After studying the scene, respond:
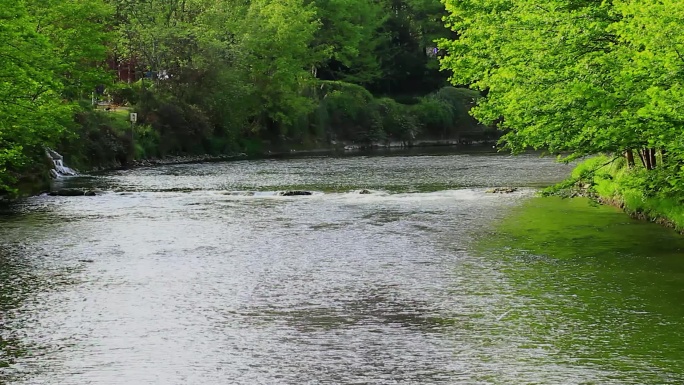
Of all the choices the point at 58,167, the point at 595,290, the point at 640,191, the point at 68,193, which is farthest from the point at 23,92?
the point at 595,290

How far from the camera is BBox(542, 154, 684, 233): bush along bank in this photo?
29.1 m

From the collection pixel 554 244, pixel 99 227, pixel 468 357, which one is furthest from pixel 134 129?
pixel 468 357

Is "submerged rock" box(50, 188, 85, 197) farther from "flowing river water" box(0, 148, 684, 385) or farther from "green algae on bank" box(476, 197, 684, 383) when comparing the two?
"green algae on bank" box(476, 197, 684, 383)

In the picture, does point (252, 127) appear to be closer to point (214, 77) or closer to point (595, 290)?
point (214, 77)

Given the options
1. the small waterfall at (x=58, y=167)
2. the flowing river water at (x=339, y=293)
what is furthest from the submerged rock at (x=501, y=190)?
the small waterfall at (x=58, y=167)

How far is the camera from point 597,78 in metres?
25.6

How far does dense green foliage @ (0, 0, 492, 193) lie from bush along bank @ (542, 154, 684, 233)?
21272mm

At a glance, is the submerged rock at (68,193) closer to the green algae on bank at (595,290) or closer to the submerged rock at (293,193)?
the submerged rock at (293,193)

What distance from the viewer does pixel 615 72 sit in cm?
2522

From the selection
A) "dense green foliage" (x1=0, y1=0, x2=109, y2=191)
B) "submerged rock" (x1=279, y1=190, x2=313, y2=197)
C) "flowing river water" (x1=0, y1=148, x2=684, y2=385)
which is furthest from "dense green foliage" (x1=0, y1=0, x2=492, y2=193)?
"submerged rock" (x1=279, y1=190, x2=313, y2=197)

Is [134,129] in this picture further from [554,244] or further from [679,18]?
[679,18]

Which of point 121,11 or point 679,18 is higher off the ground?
point 121,11

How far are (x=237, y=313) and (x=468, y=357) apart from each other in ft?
19.2

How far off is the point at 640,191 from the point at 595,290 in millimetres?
11405
